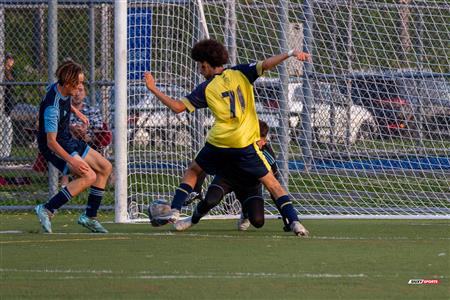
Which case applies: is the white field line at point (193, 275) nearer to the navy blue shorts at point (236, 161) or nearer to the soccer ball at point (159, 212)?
the navy blue shorts at point (236, 161)

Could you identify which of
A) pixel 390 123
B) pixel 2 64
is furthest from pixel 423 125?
pixel 2 64

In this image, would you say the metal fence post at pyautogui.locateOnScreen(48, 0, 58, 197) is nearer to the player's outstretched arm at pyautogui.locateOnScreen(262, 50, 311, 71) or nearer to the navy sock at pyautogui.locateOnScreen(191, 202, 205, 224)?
the navy sock at pyautogui.locateOnScreen(191, 202, 205, 224)

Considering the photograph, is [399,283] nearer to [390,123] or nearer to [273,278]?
[273,278]

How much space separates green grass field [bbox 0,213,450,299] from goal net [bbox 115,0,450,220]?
5.93ft

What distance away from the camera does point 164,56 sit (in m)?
13.0

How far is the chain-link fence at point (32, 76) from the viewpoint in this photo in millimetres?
15023

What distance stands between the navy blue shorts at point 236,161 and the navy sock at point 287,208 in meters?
0.27

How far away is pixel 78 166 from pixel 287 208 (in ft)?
6.22

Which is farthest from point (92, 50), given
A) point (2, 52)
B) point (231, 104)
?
point (231, 104)

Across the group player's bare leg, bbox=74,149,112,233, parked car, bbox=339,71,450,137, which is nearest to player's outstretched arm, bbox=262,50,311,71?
player's bare leg, bbox=74,149,112,233

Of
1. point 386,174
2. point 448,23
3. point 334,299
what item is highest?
point 448,23

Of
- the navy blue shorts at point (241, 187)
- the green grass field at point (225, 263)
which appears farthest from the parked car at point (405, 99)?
the navy blue shorts at point (241, 187)

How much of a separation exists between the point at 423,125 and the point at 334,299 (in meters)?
7.20

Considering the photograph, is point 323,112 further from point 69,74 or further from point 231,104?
point 69,74
